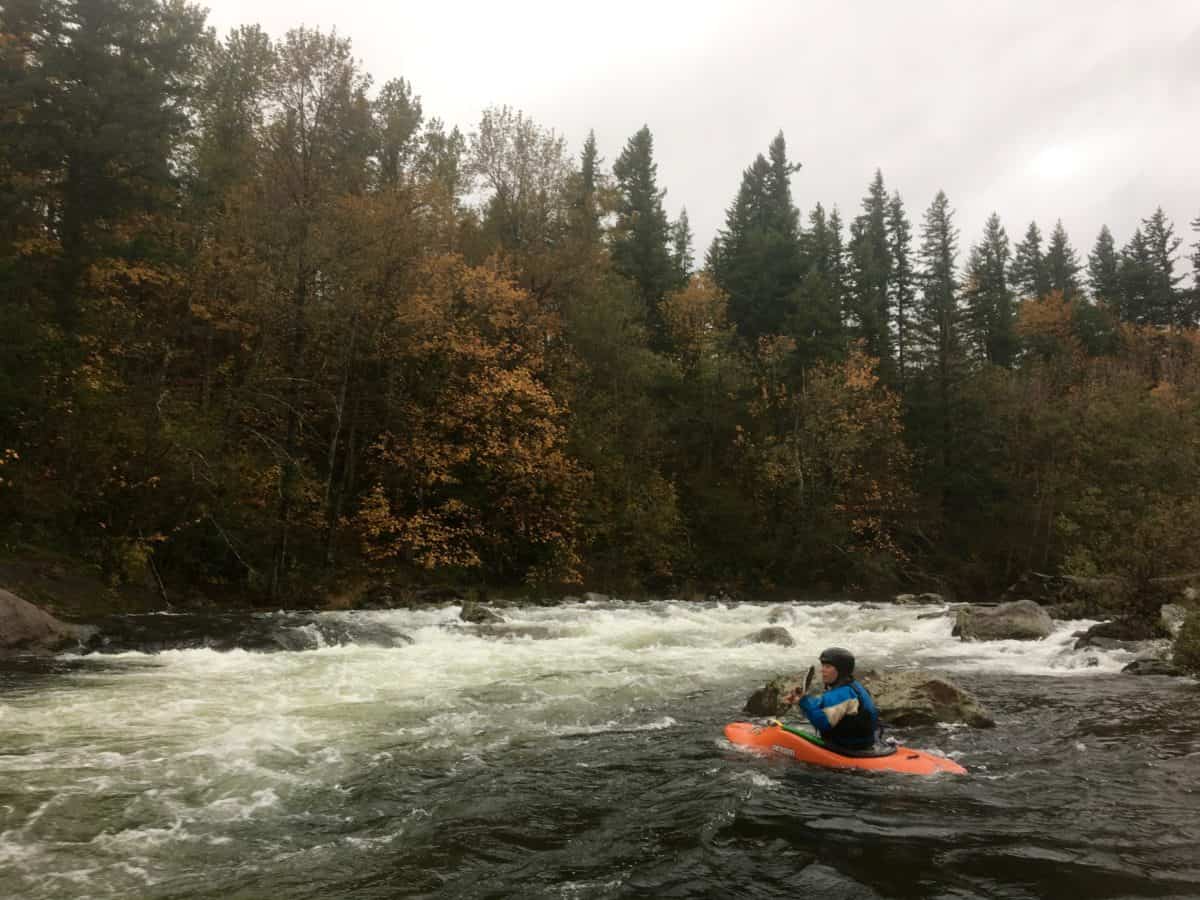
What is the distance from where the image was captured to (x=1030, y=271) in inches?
2574

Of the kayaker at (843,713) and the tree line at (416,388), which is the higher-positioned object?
the tree line at (416,388)

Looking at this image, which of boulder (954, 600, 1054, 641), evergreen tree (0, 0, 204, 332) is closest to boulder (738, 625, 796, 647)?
boulder (954, 600, 1054, 641)

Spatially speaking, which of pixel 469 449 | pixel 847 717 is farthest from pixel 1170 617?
pixel 469 449

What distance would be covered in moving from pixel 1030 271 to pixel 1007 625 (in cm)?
5801

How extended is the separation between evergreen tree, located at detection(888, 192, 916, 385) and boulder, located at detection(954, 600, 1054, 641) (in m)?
26.6

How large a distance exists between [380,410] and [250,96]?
34.6 ft

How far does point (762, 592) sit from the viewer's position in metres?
30.7

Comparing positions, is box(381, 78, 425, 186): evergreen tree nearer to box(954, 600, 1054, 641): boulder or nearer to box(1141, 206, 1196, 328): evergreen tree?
box(954, 600, 1054, 641): boulder

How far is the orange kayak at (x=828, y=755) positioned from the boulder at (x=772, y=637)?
808cm

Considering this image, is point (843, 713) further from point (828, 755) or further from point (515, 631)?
point (515, 631)

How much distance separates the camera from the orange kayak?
7332 millimetres

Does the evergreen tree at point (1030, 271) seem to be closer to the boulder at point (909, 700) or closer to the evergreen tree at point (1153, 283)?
the evergreen tree at point (1153, 283)

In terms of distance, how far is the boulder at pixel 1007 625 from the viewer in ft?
54.0

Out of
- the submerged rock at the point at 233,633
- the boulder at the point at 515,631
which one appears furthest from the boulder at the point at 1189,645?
the submerged rock at the point at 233,633
